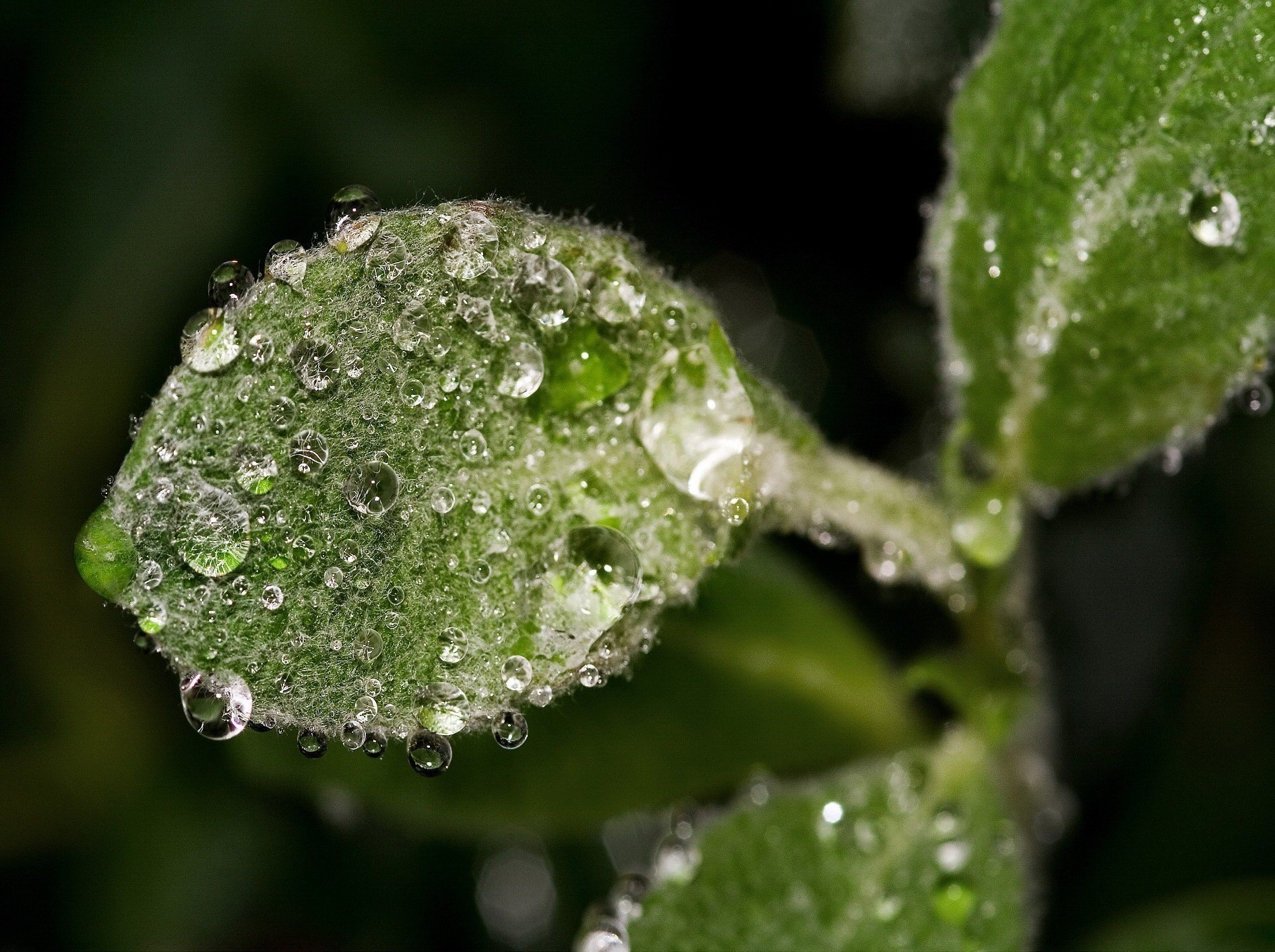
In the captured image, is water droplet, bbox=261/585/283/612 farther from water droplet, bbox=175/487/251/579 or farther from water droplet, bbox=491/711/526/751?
water droplet, bbox=491/711/526/751

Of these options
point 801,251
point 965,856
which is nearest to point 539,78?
point 801,251

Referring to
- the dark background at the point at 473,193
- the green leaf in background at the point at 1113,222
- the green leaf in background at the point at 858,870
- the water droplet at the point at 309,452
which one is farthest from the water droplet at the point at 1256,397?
the water droplet at the point at 309,452

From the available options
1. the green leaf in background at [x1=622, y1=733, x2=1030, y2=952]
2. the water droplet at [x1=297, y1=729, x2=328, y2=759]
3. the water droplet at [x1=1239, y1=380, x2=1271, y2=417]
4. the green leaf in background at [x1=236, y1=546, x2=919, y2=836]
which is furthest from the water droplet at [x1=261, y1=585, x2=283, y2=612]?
the water droplet at [x1=1239, y1=380, x2=1271, y2=417]

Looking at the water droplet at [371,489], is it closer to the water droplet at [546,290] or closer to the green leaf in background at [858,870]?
the water droplet at [546,290]

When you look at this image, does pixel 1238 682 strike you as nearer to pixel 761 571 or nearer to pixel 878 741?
pixel 878 741

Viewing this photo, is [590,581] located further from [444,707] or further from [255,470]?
[255,470]

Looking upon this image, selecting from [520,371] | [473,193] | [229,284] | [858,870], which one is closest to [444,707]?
[520,371]

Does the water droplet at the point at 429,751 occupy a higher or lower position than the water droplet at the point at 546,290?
lower
